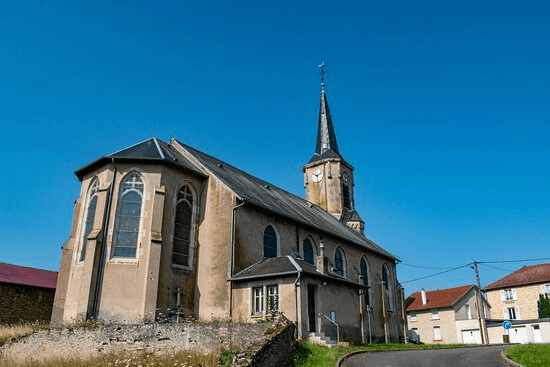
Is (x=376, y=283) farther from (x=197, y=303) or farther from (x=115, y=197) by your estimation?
(x=115, y=197)

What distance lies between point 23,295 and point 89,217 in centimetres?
753

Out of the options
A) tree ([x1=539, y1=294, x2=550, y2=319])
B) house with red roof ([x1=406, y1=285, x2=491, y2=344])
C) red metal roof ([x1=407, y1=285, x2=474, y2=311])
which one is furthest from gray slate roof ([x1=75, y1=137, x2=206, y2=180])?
tree ([x1=539, y1=294, x2=550, y2=319])

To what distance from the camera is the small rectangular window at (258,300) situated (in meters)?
19.8

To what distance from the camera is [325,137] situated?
44094 mm

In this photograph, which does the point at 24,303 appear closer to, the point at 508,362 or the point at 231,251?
the point at 231,251

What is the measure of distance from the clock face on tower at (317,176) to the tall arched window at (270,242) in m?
18.7

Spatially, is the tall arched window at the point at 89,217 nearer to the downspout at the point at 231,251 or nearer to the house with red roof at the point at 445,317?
the downspout at the point at 231,251

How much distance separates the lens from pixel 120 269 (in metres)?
19.3

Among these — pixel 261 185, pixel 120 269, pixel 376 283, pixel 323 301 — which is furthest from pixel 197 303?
pixel 376 283

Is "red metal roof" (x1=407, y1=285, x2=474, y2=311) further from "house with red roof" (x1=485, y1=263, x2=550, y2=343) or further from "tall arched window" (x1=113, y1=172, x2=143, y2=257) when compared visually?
"tall arched window" (x1=113, y1=172, x2=143, y2=257)

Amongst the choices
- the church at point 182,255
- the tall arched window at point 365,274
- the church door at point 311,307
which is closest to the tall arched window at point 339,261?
the tall arched window at point 365,274

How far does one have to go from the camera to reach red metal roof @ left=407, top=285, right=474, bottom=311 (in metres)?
43.7

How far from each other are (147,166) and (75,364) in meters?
9.84

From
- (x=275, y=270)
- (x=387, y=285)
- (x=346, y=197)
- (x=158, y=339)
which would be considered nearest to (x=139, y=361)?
(x=158, y=339)
